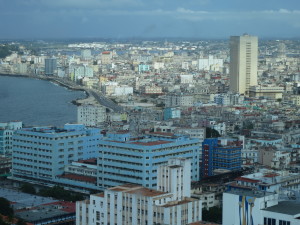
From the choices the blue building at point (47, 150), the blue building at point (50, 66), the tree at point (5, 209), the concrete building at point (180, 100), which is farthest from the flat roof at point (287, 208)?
the blue building at point (50, 66)

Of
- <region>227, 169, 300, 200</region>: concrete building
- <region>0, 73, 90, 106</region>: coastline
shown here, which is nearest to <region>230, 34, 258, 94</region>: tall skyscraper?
<region>0, 73, 90, 106</region>: coastline

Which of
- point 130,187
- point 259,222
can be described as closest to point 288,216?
point 259,222

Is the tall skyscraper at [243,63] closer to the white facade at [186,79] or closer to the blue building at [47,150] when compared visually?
the white facade at [186,79]

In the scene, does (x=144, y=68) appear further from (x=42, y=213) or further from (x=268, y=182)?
(x=42, y=213)

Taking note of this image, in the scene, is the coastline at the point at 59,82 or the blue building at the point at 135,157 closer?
the blue building at the point at 135,157

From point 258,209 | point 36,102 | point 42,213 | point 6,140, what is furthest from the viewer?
point 36,102

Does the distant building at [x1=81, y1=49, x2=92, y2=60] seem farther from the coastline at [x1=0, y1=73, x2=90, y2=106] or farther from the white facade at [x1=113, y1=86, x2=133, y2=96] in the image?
the white facade at [x1=113, y1=86, x2=133, y2=96]

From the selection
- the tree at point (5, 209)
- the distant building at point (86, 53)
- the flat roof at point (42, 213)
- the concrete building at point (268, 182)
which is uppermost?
the distant building at point (86, 53)

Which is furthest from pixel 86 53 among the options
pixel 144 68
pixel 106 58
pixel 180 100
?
pixel 180 100
